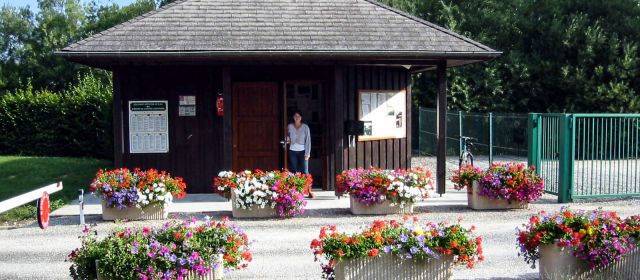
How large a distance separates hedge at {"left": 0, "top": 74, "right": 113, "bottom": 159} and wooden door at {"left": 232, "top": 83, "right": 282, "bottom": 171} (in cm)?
1103

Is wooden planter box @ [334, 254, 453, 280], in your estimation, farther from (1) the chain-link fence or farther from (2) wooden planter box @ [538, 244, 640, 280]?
(1) the chain-link fence

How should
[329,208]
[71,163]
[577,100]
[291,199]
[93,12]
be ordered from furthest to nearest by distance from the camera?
[93,12], [577,100], [71,163], [329,208], [291,199]

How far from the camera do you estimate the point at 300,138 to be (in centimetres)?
1512

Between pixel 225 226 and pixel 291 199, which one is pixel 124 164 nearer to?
pixel 291 199

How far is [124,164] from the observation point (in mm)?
15844

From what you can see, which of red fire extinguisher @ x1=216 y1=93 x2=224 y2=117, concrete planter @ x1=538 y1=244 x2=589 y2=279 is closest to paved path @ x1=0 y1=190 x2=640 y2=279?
concrete planter @ x1=538 y1=244 x2=589 y2=279

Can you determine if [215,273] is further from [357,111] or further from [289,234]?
[357,111]

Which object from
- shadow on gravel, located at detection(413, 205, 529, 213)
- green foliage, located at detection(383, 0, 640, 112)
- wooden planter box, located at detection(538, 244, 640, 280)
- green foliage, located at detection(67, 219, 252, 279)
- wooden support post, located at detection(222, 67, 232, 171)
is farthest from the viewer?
green foliage, located at detection(383, 0, 640, 112)

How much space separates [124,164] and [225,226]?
870 centimetres

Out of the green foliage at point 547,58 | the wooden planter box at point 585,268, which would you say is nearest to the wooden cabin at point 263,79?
the wooden planter box at point 585,268

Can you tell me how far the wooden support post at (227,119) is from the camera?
48.6 feet

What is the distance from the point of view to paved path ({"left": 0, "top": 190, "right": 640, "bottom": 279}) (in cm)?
875

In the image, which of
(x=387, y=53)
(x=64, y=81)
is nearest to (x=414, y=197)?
(x=387, y=53)

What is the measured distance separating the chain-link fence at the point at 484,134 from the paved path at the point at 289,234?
329 inches
